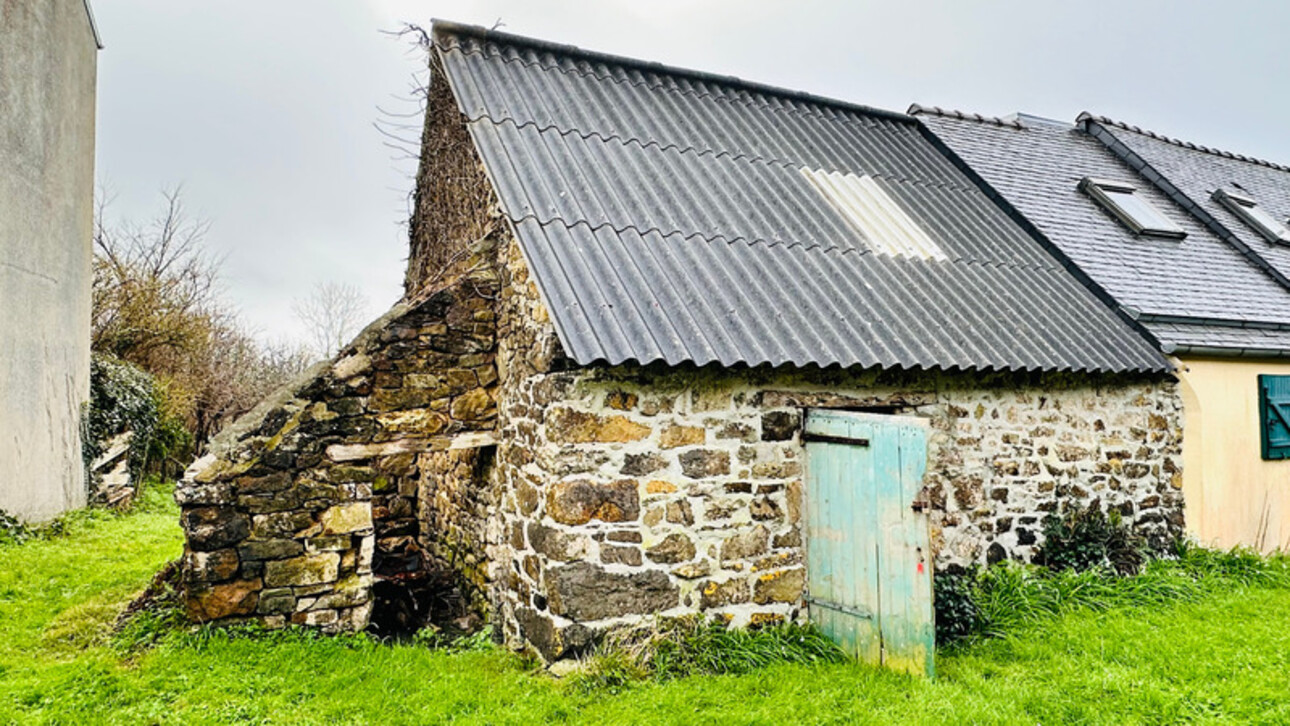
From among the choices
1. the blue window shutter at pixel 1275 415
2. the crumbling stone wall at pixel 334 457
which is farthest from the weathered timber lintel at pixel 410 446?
the blue window shutter at pixel 1275 415

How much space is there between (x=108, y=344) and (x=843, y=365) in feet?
46.6

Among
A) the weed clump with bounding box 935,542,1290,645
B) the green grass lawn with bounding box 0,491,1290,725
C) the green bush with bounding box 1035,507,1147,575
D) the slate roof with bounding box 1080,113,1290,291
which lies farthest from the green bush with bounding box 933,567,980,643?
the slate roof with bounding box 1080,113,1290,291

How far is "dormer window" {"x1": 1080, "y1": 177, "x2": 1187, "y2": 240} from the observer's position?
30.5ft

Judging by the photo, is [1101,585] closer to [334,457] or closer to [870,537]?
[870,537]

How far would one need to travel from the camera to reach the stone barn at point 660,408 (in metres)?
4.78

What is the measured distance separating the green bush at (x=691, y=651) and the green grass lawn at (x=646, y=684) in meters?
0.13

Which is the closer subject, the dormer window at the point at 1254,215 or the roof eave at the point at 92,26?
the dormer window at the point at 1254,215

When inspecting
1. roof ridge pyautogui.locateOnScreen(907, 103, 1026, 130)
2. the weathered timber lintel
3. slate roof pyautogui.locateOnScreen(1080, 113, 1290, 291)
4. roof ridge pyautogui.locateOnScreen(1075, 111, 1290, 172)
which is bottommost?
the weathered timber lintel

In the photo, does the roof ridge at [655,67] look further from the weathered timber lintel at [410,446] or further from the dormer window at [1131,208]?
the weathered timber lintel at [410,446]

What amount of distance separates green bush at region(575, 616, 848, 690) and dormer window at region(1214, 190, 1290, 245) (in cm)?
952

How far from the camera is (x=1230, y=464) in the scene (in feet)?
24.9

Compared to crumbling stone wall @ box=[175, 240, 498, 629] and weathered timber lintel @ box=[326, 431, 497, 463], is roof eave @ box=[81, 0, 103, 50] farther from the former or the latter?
weathered timber lintel @ box=[326, 431, 497, 463]

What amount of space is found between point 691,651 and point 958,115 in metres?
9.19

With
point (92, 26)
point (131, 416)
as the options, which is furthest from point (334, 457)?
point (92, 26)
